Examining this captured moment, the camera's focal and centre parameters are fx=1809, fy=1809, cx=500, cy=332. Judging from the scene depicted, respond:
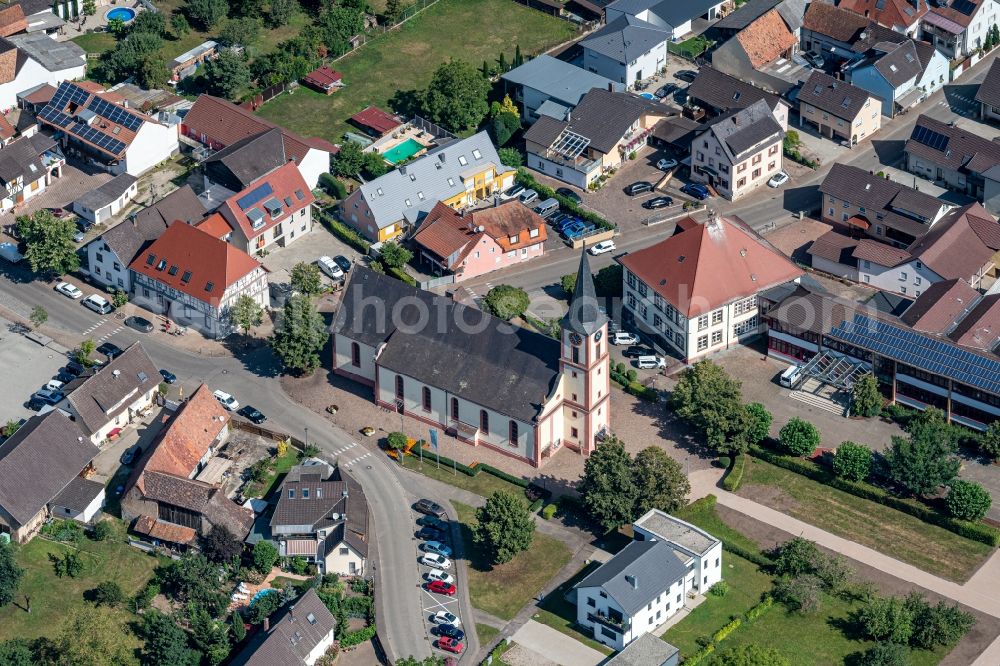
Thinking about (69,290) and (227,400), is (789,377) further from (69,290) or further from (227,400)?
(69,290)

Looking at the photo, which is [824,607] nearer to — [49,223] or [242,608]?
[242,608]

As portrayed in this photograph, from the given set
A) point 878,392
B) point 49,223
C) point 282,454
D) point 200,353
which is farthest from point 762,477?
point 49,223

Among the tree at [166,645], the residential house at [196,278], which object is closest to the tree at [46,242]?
the residential house at [196,278]

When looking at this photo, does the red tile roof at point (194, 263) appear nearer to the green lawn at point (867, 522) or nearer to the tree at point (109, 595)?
the tree at point (109, 595)

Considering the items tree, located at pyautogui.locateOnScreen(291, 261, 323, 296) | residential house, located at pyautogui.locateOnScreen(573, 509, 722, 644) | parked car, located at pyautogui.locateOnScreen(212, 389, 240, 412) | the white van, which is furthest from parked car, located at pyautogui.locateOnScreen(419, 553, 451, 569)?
the white van

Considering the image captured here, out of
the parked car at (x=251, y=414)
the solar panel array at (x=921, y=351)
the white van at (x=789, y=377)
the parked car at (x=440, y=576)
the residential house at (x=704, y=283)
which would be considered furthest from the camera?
the residential house at (x=704, y=283)

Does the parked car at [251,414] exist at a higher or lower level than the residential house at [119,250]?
lower
